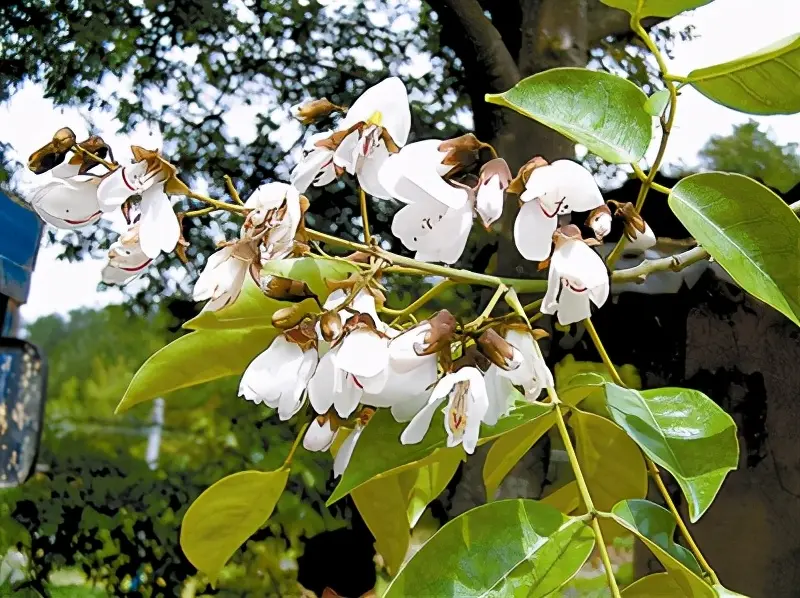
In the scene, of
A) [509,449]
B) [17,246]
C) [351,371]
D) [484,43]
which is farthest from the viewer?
[17,246]

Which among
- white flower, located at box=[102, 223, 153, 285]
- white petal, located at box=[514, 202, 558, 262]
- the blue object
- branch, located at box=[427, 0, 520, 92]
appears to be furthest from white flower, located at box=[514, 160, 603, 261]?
the blue object

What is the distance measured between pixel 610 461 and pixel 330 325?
0.45 ft

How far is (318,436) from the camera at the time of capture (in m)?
0.22

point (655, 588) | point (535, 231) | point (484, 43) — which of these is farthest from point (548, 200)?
point (484, 43)

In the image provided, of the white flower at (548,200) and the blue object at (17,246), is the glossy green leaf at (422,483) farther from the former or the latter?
the blue object at (17,246)

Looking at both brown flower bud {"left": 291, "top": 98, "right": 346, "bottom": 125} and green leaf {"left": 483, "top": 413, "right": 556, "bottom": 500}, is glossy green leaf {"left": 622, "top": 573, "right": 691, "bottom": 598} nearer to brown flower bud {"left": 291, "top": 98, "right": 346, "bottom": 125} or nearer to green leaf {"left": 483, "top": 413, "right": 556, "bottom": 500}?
green leaf {"left": 483, "top": 413, "right": 556, "bottom": 500}

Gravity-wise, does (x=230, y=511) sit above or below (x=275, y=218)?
below

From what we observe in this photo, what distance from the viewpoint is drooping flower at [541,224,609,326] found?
179 mm

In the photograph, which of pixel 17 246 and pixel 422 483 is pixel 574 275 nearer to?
pixel 422 483

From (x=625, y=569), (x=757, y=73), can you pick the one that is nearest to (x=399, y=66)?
(x=625, y=569)

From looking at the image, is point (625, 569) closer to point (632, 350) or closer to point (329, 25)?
point (632, 350)

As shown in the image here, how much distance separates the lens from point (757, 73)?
173mm

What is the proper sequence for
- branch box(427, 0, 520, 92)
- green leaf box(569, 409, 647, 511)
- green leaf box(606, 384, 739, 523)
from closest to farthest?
1. green leaf box(606, 384, 739, 523)
2. green leaf box(569, 409, 647, 511)
3. branch box(427, 0, 520, 92)

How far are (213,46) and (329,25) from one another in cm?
15
